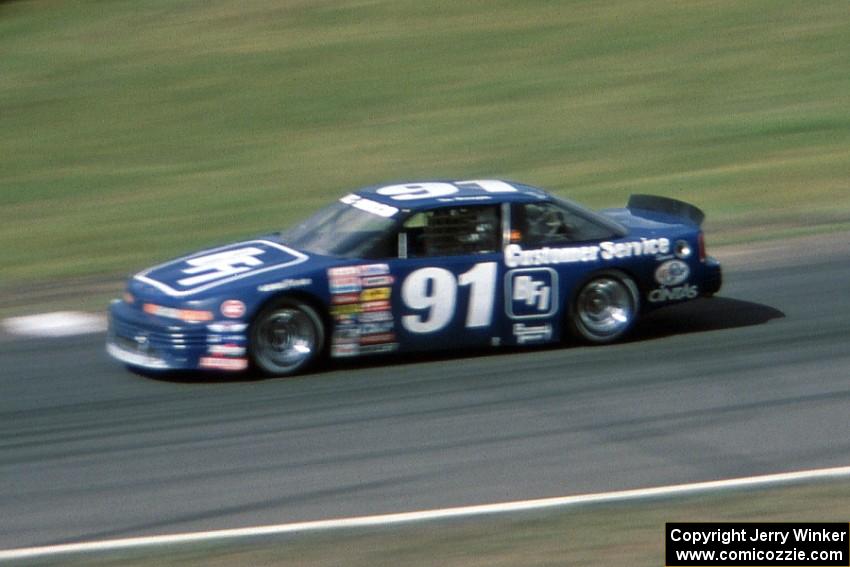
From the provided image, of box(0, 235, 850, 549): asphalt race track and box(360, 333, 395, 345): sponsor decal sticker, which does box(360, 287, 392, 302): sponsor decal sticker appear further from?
box(0, 235, 850, 549): asphalt race track

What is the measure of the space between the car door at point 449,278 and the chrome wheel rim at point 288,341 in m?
0.65

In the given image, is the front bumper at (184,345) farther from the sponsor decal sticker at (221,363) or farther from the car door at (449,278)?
the car door at (449,278)

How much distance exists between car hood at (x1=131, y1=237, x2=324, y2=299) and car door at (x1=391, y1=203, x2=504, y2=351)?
0.73 m

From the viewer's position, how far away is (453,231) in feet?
34.8

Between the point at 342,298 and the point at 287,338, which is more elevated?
the point at 342,298

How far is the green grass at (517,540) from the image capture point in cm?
661

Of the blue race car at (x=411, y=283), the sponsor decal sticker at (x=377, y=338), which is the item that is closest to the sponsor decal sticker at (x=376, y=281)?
the blue race car at (x=411, y=283)

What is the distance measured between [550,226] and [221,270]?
98.4 inches

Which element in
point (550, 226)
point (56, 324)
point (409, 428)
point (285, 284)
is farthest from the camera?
point (56, 324)

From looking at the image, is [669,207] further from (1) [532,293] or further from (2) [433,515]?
(2) [433,515]

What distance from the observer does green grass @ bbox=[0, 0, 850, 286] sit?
1648 centimetres

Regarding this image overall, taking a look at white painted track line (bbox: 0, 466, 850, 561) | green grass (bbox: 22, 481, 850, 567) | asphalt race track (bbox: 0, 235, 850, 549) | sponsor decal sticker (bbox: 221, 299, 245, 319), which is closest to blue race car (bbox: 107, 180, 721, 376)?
sponsor decal sticker (bbox: 221, 299, 245, 319)

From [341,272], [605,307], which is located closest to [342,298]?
[341,272]

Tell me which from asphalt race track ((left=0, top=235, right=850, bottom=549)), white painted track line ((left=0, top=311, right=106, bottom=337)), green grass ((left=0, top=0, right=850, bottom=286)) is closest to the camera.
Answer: asphalt race track ((left=0, top=235, right=850, bottom=549))
